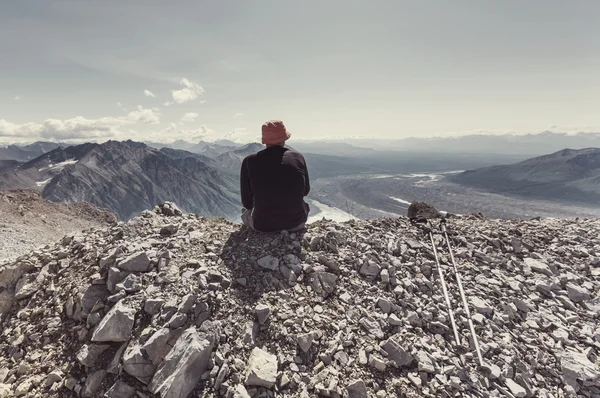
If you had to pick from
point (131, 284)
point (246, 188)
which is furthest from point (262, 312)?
point (246, 188)

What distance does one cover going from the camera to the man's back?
718 centimetres

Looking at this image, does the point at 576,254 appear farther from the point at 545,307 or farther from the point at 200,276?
the point at 200,276

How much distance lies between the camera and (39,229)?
25.4 meters

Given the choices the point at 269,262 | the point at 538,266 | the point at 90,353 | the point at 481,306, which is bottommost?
the point at 90,353

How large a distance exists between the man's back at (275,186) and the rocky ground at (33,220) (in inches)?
519

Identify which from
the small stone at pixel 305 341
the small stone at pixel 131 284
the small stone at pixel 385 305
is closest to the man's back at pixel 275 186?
the small stone at pixel 385 305

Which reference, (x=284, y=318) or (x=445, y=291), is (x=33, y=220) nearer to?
(x=284, y=318)

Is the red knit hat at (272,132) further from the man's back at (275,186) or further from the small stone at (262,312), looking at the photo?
the small stone at (262,312)

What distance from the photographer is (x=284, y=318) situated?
218 inches

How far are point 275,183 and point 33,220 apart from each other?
32.6m

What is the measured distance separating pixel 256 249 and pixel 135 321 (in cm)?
299

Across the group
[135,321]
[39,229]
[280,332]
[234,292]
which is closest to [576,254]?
[280,332]

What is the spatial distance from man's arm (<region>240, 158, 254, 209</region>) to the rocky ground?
12679 mm

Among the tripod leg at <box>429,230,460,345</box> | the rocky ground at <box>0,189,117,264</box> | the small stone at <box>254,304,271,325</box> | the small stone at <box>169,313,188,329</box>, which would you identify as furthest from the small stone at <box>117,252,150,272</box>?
the rocky ground at <box>0,189,117,264</box>
